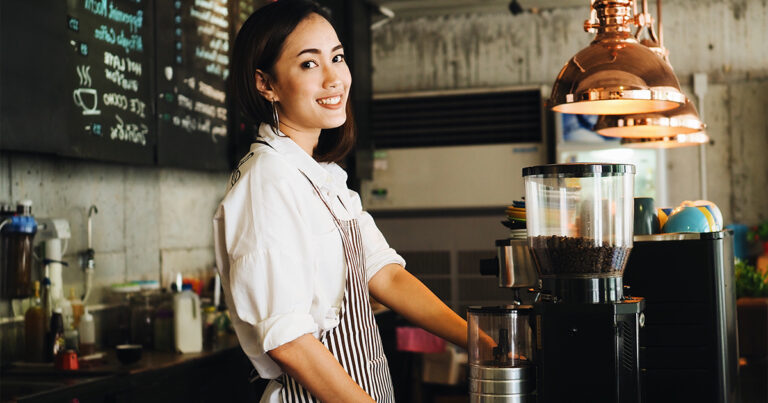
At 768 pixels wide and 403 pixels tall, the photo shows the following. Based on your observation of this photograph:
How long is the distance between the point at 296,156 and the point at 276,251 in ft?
0.87

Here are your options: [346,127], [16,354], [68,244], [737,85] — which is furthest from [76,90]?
[737,85]

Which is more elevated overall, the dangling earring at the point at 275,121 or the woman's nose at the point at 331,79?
the woman's nose at the point at 331,79

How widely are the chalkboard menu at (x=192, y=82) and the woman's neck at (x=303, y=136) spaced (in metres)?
1.79

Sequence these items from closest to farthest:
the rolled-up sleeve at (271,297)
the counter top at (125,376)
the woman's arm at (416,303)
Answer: the rolled-up sleeve at (271,297), the woman's arm at (416,303), the counter top at (125,376)

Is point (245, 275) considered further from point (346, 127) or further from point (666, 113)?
point (666, 113)

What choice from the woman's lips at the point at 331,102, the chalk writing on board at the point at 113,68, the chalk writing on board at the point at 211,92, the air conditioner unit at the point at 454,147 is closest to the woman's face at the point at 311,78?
the woman's lips at the point at 331,102

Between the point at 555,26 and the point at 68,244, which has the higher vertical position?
the point at 555,26

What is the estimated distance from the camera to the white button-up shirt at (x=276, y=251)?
4.47 feet

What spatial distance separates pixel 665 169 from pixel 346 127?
13.0 feet

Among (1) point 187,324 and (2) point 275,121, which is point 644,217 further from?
(1) point 187,324

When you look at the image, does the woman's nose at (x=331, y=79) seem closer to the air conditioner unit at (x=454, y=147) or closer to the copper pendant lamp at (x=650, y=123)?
the copper pendant lamp at (x=650, y=123)

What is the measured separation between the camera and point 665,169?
207 inches

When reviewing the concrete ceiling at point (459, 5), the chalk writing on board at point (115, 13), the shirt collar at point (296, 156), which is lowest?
the shirt collar at point (296, 156)

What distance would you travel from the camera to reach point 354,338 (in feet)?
5.21
